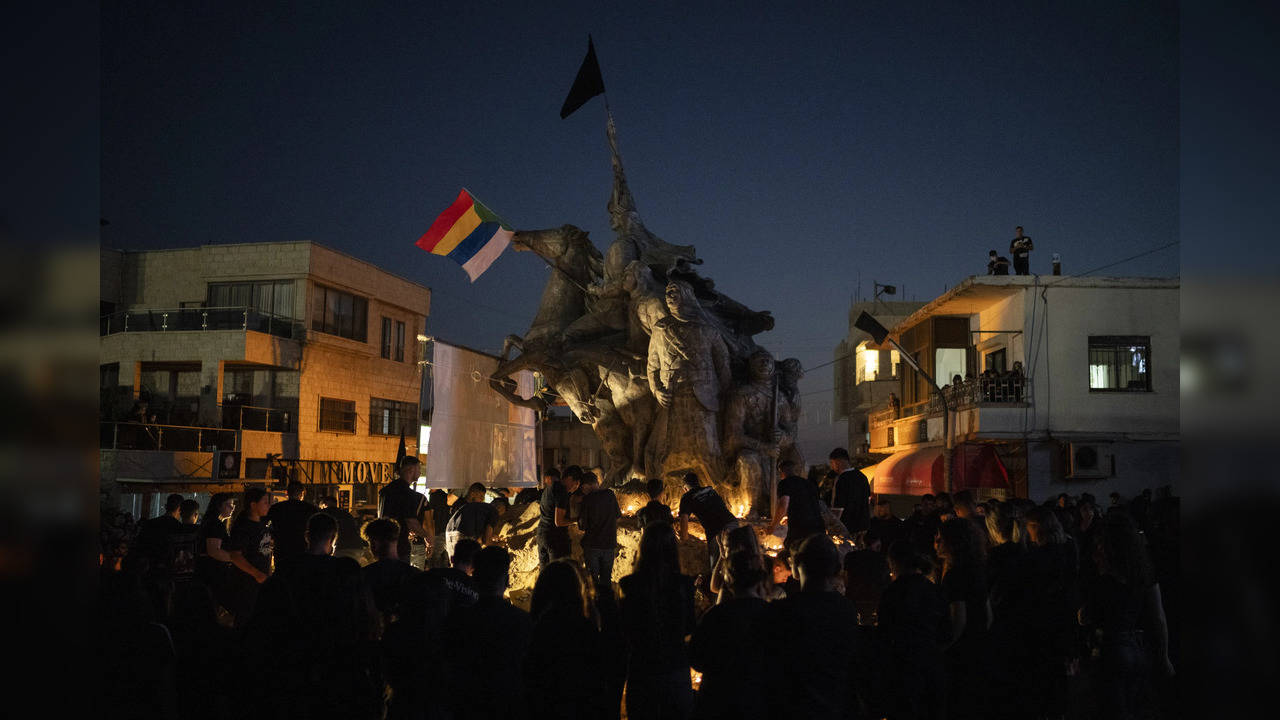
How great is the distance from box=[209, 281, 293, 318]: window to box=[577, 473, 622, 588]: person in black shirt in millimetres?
23889

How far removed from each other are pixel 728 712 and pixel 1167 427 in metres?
22.0

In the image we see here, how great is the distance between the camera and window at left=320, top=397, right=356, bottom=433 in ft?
99.3

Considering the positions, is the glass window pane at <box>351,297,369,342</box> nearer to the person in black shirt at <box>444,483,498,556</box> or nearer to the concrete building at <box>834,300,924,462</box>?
the concrete building at <box>834,300,924,462</box>

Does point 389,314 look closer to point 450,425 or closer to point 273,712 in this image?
point 450,425

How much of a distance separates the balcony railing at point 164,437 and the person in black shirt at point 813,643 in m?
22.5

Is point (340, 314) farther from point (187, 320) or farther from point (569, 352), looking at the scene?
point (569, 352)

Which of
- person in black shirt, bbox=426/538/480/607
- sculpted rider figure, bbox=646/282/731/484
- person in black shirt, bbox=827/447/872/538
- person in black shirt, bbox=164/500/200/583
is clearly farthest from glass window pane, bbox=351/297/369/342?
person in black shirt, bbox=426/538/480/607

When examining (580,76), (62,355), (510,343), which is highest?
(580,76)

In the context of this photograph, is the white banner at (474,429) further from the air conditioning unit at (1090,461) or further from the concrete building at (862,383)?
the concrete building at (862,383)

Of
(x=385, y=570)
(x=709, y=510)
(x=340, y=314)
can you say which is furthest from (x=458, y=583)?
(x=340, y=314)

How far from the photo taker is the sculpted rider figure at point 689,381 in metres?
11.7

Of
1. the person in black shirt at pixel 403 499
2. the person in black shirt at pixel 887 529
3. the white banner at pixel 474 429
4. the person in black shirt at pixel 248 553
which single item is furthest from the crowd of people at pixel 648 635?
the white banner at pixel 474 429

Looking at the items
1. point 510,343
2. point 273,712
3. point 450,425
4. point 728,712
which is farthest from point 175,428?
point 728,712

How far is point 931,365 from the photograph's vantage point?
27.1 meters
